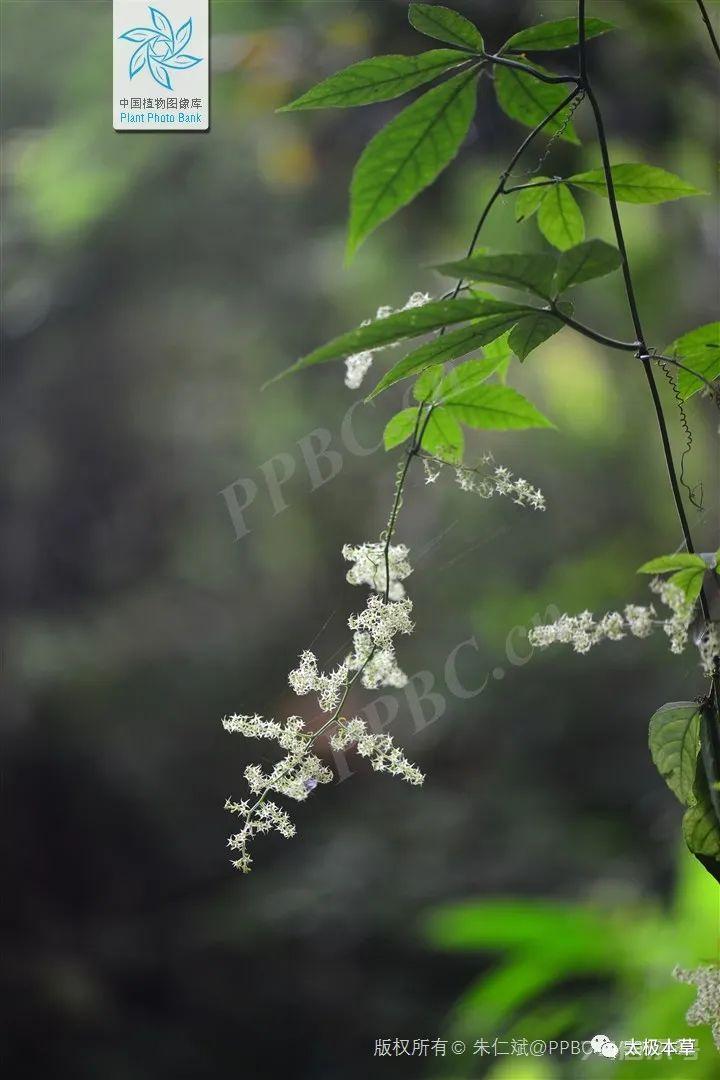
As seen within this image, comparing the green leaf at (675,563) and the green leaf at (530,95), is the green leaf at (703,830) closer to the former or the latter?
the green leaf at (675,563)

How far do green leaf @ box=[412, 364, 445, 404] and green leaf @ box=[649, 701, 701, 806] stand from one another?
0.16 meters

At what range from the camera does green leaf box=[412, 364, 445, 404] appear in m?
0.37

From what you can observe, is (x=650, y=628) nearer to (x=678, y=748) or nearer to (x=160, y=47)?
(x=678, y=748)

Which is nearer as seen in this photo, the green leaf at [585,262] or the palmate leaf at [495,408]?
the green leaf at [585,262]

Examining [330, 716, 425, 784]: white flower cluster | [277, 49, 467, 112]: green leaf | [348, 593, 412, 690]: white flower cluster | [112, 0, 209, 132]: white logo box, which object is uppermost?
[112, 0, 209, 132]: white logo box

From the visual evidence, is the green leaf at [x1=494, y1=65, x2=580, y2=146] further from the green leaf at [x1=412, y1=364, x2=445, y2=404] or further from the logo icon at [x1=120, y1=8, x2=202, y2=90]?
the logo icon at [x1=120, y1=8, x2=202, y2=90]

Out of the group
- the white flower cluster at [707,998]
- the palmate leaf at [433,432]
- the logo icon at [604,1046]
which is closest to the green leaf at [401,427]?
the palmate leaf at [433,432]

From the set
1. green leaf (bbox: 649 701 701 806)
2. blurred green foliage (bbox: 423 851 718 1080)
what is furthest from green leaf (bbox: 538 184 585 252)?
blurred green foliage (bbox: 423 851 718 1080)

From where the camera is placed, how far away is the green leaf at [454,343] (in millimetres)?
264

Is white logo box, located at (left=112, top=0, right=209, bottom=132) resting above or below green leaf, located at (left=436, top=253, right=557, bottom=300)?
above

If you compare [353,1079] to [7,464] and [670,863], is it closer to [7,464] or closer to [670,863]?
[670,863]

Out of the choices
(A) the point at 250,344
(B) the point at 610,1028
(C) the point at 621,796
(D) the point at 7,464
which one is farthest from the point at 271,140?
(B) the point at 610,1028

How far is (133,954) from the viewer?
88cm

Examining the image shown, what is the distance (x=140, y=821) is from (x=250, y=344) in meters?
0.53
